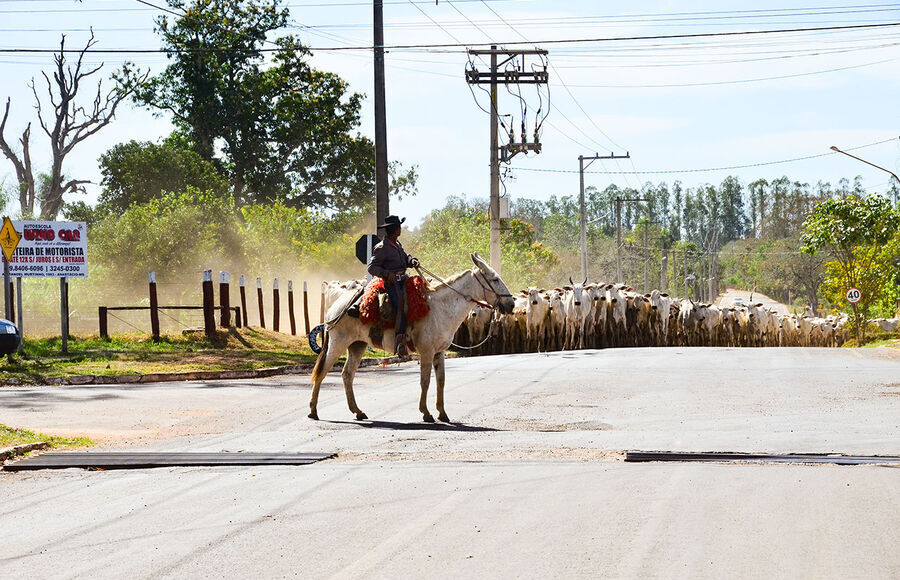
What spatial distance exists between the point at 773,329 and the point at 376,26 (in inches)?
984

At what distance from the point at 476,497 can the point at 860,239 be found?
40941mm

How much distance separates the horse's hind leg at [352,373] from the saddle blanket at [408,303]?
60 cm

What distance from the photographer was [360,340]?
13758 mm

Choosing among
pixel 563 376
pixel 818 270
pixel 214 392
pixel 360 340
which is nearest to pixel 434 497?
pixel 360 340

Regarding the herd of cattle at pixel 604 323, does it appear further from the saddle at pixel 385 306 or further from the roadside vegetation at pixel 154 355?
the saddle at pixel 385 306

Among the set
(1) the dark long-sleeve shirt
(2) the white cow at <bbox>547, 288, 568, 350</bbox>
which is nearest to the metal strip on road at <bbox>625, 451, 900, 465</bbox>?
(1) the dark long-sleeve shirt

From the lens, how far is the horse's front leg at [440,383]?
12906 millimetres

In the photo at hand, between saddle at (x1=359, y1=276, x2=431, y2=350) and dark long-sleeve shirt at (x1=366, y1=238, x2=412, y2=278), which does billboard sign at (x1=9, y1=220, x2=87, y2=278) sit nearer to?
saddle at (x1=359, y1=276, x2=431, y2=350)

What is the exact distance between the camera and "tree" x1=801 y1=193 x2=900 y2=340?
45125mm

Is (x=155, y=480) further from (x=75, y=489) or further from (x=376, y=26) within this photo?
(x=376, y=26)

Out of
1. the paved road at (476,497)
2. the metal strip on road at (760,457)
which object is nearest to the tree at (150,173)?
the paved road at (476,497)

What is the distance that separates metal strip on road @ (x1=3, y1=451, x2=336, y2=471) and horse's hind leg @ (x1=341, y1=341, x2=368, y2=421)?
3.13 m

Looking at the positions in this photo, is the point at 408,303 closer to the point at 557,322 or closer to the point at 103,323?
the point at 103,323

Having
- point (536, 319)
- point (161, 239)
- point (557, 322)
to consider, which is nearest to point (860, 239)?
point (557, 322)
